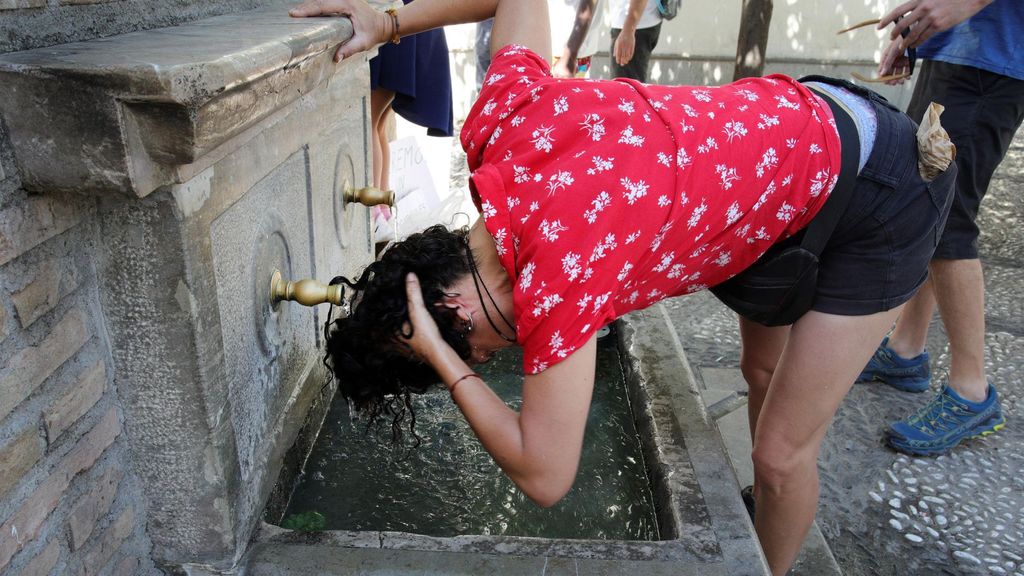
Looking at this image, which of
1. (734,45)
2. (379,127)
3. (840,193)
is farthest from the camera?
(734,45)

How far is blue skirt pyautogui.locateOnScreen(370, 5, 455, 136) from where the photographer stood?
132 inches

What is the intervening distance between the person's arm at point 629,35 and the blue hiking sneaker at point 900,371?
282 centimetres

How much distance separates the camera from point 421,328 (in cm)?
138

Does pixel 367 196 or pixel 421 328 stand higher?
pixel 421 328

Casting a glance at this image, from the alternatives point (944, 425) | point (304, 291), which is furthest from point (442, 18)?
point (944, 425)

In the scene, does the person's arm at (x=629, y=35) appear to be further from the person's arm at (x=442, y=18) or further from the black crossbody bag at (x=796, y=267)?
the black crossbody bag at (x=796, y=267)

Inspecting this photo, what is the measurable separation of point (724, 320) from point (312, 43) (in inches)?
107

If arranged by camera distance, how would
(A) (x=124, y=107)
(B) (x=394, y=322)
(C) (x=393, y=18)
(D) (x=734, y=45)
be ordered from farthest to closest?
(D) (x=734, y=45) → (C) (x=393, y=18) → (B) (x=394, y=322) → (A) (x=124, y=107)

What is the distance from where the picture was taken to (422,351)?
1.39 meters

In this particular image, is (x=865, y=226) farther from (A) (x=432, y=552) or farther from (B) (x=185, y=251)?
(B) (x=185, y=251)

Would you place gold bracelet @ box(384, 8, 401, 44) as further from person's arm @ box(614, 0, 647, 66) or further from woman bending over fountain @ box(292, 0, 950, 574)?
person's arm @ box(614, 0, 647, 66)

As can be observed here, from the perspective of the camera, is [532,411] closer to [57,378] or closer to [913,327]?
[57,378]

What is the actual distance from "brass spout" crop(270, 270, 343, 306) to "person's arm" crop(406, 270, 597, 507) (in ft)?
1.01

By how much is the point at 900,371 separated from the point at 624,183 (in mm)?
2251
